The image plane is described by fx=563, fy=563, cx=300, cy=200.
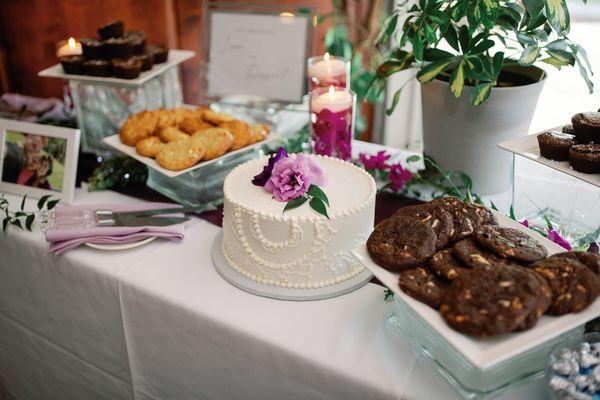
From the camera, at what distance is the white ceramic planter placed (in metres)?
1.09

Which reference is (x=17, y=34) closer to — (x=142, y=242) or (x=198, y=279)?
(x=142, y=242)

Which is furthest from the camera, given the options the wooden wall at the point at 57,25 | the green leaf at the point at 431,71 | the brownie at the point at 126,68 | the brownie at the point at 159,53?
the wooden wall at the point at 57,25

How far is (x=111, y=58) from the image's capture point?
4.47ft

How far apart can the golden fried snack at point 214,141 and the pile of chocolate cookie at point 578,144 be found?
0.60 m

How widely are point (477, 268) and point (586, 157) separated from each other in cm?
31

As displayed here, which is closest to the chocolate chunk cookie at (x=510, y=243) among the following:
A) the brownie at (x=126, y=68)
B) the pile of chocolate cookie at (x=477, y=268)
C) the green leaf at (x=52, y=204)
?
the pile of chocolate cookie at (x=477, y=268)

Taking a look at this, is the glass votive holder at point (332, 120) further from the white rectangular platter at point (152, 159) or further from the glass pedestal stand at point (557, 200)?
the glass pedestal stand at point (557, 200)

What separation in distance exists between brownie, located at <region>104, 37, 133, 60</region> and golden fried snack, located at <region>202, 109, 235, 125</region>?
0.86 feet

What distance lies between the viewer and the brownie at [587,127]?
886 mm

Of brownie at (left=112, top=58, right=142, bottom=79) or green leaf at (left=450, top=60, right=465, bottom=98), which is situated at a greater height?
green leaf at (left=450, top=60, right=465, bottom=98)

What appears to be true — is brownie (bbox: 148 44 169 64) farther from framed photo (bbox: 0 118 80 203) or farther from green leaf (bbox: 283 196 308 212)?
green leaf (bbox: 283 196 308 212)

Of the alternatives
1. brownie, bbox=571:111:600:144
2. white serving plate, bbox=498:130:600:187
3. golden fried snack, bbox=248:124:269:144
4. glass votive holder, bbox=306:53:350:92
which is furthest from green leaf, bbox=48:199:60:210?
brownie, bbox=571:111:600:144

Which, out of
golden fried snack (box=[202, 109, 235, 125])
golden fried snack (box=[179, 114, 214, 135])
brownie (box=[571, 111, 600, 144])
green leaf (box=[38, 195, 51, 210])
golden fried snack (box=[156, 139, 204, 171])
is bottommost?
green leaf (box=[38, 195, 51, 210])

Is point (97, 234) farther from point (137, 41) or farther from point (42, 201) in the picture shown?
point (137, 41)
